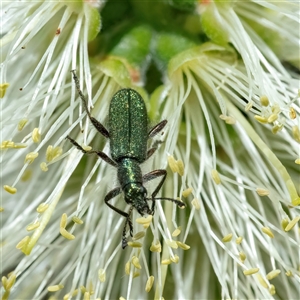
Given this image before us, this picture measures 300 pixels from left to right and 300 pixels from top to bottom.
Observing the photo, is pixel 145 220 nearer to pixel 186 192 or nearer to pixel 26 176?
pixel 186 192

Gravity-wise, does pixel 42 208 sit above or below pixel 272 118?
below

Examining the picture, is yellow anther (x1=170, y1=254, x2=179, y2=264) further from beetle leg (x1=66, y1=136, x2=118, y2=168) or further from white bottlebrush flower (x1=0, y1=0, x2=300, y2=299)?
beetle leg (x1=66, y1=136, x2=118, y2=168)

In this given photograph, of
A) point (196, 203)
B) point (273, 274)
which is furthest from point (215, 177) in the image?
point (273, 274)

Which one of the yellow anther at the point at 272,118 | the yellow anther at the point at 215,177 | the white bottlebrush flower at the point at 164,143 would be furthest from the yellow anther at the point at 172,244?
the yellow anther at the point at 272,118

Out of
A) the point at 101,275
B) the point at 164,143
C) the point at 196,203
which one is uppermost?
the point at 164,143

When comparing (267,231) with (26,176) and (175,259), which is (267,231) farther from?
(26,176)

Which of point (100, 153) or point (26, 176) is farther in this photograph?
point (26, 176)

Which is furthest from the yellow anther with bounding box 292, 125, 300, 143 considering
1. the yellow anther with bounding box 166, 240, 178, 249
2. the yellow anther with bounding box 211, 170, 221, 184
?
the yellow anther with bounding box 166, 240, 178, 249

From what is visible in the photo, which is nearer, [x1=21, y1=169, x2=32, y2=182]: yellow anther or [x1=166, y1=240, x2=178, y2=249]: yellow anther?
[x1=166, y1=240, x2=178, y2=249]: yellow anther

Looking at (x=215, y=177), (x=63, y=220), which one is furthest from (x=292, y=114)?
(x=63, y=220)

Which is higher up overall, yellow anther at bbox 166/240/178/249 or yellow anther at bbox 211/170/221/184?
yellow anther at bbox 211/170/221/184
